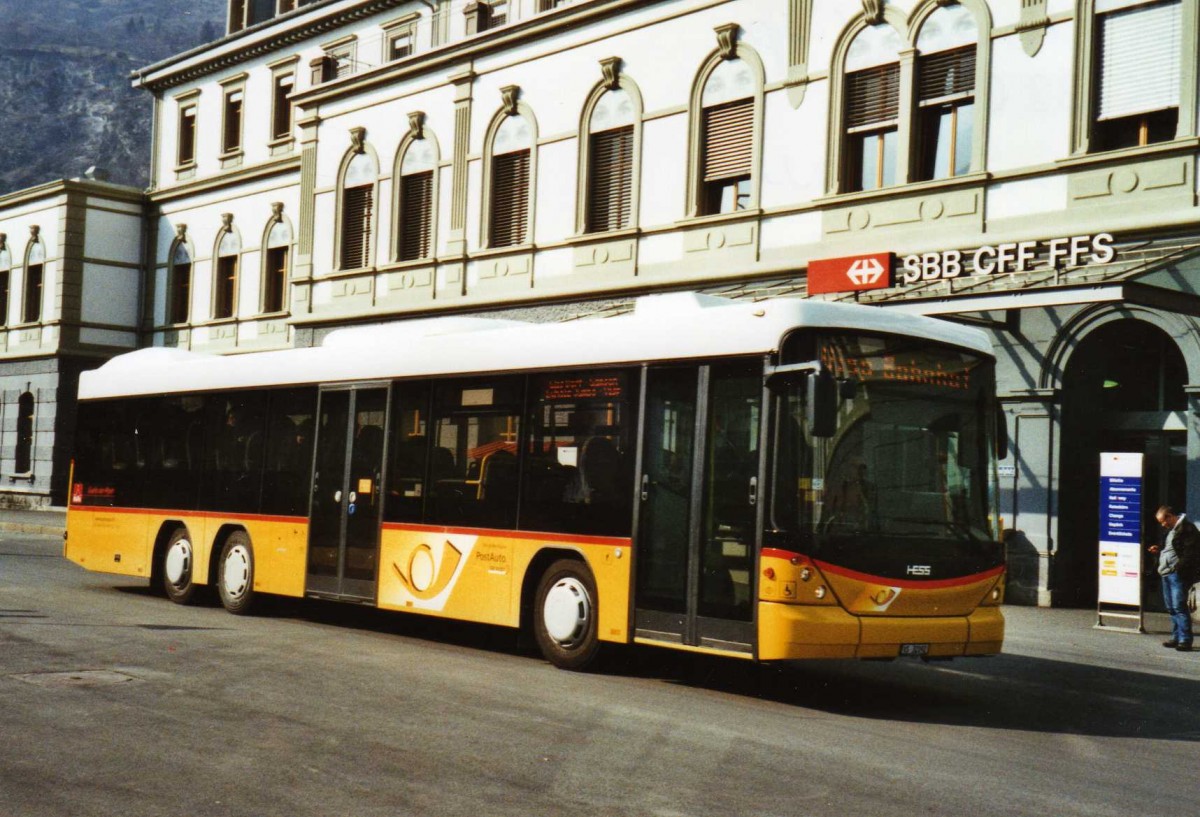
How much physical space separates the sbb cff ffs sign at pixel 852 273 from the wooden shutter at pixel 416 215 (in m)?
10.0

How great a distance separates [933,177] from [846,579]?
11507 mm

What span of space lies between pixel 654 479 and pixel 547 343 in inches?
71.9

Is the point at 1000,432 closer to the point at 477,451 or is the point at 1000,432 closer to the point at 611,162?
the point at 477,451

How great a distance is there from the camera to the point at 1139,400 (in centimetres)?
1919

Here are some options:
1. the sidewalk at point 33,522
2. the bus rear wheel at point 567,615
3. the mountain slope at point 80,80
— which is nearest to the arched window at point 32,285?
the sidewalk at point 33,522

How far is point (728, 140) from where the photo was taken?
22.7m

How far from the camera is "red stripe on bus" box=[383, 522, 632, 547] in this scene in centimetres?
1117

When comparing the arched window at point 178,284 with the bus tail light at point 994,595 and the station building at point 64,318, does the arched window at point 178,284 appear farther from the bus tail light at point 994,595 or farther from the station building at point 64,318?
the bus tail light at point 994,595

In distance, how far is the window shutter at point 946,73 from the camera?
64.6 feet

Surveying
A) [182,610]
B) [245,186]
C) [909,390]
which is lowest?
[182,610]

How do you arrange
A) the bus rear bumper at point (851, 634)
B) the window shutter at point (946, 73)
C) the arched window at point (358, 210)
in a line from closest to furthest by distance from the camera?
1. the bus rear bumper at point (851, 634)
2. the window shutter at point (946, 73)
3. the arched window at point (358, 210)

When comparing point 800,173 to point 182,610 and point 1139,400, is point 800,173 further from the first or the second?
point 182,610

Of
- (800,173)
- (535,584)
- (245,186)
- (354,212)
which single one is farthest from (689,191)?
(245,186)

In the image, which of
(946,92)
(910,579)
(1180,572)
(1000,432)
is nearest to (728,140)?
(946,92)
